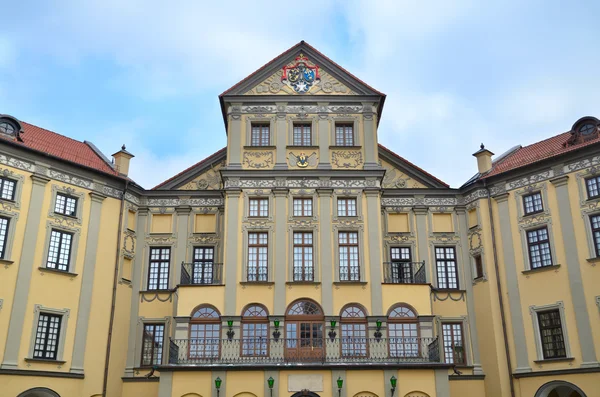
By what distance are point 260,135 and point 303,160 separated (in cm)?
270

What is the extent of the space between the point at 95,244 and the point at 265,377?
33.9 ft

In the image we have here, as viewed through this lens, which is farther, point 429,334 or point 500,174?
point 500,174

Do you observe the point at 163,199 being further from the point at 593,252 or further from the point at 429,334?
the point at 593,252

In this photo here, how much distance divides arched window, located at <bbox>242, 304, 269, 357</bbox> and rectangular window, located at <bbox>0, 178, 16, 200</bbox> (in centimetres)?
1135

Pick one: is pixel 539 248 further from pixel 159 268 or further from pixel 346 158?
pixel 159 268

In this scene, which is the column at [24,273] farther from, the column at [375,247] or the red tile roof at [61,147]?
the column at [375,247]

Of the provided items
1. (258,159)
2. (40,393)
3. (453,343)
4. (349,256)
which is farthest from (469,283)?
(40,393)

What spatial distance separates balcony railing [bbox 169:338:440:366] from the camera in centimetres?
2625

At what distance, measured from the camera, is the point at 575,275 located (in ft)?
88.4

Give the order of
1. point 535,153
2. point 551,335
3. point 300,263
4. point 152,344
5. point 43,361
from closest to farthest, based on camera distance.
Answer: point 43,361, point 551,335, point 300,263, point 152,344, point 535,153

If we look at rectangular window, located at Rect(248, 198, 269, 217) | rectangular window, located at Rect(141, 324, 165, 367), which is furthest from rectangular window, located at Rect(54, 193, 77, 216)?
rectangular window, located at Rect(248, 198, 269, 217)

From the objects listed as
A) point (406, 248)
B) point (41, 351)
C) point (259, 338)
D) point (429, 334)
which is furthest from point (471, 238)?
point (41, 351)

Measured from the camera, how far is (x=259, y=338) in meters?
27.3

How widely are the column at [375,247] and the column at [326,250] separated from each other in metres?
1.88
